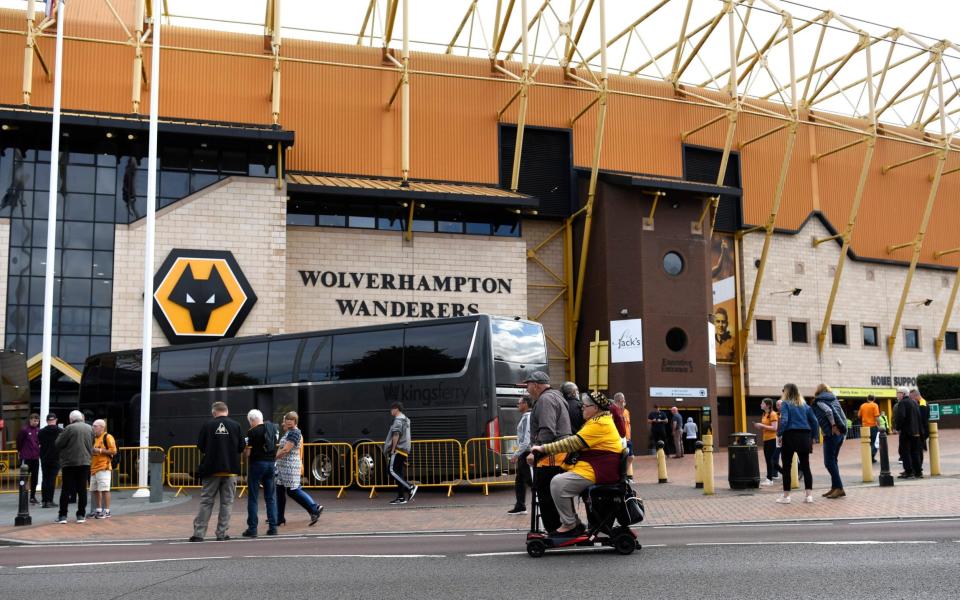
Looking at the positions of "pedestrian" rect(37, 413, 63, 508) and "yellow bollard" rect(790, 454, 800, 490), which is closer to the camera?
"pedestrian" rect(37, 413, 63, 508)

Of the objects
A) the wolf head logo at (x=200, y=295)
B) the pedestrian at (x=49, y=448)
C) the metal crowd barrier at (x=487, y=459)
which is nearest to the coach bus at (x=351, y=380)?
the metal crowd barrier at (x=487, y=459)

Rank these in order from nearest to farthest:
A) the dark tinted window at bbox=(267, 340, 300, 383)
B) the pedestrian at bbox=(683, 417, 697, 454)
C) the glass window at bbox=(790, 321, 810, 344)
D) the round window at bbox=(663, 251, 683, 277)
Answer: the dark tinted window at bbox=(267, 340, 300, 383) < the pedestrian at bbox=(683, 417, 697, 454) < the round window at bbox=(663, 251, 683, 277) < the glass window at bbox=(790, 321, 810, 344)

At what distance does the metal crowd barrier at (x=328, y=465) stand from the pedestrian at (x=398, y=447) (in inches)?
104

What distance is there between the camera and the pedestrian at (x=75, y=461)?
15234mm

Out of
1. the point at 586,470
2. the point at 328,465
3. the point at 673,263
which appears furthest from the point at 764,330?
the point at 586,470

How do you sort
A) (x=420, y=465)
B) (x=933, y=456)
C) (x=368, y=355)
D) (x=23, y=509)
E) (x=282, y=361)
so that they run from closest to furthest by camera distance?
(x=23, y=509) < (x=933, y=456) < (x=420, y=465) < (x=368, y=355) < (x=282, y=361)

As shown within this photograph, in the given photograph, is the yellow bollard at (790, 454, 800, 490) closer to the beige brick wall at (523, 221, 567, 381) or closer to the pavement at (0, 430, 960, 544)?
the pavement at (0, 430, 960, 544)

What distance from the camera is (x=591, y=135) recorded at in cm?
3866

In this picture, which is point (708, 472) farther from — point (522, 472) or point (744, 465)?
point (522, 472)

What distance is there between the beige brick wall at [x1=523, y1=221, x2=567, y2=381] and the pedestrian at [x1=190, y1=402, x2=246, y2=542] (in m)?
24.7

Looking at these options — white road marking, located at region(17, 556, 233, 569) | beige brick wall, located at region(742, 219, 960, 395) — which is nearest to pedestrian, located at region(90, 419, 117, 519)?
white road marking, located at region(17, 556, 233, 569)

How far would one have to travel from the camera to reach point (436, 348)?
19.6 meters

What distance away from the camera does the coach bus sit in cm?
1925

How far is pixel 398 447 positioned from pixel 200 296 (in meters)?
14.1
